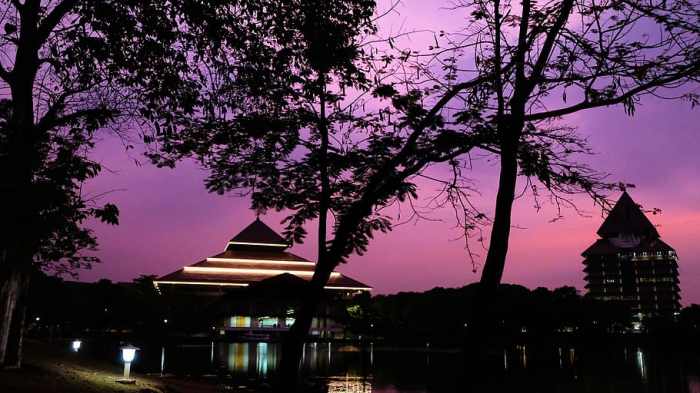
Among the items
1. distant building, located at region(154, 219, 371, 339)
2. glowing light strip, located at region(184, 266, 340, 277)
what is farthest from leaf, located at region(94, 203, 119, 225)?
glowing light strip, located at region(184, 266, 340, 277)

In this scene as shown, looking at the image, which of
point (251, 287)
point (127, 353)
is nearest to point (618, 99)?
point (127, 353)

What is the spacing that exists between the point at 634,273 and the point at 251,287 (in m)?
146

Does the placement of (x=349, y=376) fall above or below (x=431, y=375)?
above

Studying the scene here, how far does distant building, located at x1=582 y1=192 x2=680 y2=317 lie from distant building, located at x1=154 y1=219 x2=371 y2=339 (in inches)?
4889

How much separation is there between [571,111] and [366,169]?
14.6ft

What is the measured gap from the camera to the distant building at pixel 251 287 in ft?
228

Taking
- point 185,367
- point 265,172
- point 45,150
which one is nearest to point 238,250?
point 185,367

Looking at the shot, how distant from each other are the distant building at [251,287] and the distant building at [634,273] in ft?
407

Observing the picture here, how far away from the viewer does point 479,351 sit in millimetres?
6207

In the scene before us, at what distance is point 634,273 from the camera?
589ft

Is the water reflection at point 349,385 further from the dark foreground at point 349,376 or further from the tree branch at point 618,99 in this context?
the tree branch at point 618,99

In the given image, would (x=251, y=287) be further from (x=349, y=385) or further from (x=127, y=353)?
(x=127, y=353)

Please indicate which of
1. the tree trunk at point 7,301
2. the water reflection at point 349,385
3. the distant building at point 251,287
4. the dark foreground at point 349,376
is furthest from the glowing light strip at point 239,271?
the tree trunk at point 7,301

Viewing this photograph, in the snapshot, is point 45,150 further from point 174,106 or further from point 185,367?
point 185,367
